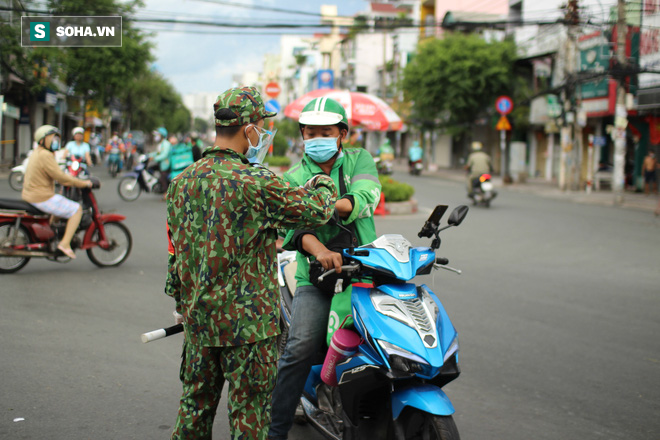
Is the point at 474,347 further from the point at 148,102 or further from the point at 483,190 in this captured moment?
the point at 148,102

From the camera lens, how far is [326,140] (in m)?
3.30

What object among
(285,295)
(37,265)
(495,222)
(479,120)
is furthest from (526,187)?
(285,295)

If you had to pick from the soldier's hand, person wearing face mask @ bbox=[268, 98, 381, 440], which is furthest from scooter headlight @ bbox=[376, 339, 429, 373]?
person wearing face mask @ bbox=[268, 98, 381, 440]

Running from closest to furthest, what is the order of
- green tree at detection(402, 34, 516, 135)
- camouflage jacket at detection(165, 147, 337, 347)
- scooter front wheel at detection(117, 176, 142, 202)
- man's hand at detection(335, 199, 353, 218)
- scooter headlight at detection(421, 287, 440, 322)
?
camouflage jacket at detection(165, 147, 337, 347) → scooter headlight at detection(421, 287, 440, 322) → man's hand at detection(335, 199, 353, 218) → scooter front wheel at detection(117, 176, 142, 202) → green tree at detection(402, 34, 516, 135)

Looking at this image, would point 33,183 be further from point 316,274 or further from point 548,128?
point 548,128

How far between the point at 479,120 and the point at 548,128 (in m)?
6.82

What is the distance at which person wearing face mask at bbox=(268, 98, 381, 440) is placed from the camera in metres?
3.19

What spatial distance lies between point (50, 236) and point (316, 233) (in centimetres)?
568

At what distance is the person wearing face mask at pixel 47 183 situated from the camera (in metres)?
7.72

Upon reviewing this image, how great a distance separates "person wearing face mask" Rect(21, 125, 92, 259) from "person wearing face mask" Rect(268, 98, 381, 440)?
527cm

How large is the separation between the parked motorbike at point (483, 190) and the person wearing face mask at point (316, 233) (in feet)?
49.2

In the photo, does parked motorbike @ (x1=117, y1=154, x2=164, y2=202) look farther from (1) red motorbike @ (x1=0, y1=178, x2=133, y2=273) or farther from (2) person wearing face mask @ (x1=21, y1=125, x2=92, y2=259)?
(2) person wearing face mask @ (x1=21, y1=125, x2=92, y2=259)

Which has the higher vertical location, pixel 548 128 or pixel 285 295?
pixel 548 128

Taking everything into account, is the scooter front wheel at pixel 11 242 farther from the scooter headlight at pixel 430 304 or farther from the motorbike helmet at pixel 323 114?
the scooter headlight at pixel 430 304
